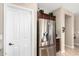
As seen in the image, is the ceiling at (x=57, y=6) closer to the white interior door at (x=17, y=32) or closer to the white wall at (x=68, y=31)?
the white wall at (x=68, y=31)

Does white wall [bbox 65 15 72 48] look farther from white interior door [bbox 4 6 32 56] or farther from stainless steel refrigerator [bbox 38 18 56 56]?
white interior door [bbox 4 6 32 56]

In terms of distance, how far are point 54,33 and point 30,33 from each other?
0.39 metres

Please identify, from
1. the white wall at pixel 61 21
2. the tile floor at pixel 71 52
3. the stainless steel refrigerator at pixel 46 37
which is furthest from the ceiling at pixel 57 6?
the tile floor at pixel 71 52

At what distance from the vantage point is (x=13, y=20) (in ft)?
5.92

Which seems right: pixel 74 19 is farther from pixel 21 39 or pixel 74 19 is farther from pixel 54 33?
pixel 21 39

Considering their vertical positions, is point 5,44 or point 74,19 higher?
point 74,19

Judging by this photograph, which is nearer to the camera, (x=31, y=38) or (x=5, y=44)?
(x=5, y=44)

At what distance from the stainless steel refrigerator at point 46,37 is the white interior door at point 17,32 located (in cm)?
16

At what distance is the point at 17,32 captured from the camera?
1.84 m

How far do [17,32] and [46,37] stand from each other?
18.8 inches

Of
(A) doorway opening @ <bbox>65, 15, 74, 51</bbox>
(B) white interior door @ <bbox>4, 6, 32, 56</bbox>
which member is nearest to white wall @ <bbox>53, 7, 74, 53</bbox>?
(A) doorway opening @ <bbox>65, 15, 74, 51</bbox>

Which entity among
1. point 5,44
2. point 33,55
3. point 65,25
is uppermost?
point 65,25

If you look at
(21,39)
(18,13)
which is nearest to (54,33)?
(21,39)

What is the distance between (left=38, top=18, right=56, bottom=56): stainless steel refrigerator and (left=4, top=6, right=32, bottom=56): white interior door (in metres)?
0.16
